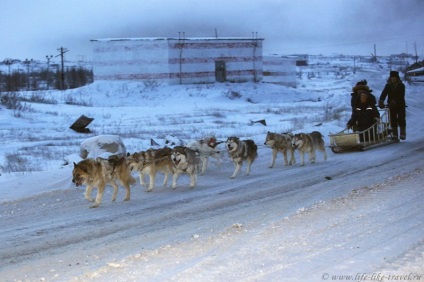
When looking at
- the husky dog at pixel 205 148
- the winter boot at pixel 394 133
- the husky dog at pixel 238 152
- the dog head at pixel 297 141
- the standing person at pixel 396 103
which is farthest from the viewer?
the standing person at pixel 396 103

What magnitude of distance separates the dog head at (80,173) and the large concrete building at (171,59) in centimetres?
4436

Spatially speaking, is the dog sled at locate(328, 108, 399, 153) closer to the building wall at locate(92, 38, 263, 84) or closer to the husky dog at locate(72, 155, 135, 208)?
the husky dog at locate(72, 155, 135, 208)

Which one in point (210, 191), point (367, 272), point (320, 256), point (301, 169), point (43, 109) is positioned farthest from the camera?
point (43, 109)

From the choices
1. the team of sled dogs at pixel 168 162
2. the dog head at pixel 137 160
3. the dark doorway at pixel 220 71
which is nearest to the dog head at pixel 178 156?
the team of sled dogs at pixel 168 162

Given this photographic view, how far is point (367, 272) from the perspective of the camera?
4.64m

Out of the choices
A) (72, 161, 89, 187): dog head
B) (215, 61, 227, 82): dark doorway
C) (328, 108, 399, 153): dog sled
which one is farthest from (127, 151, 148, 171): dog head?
(215, 61, 227, 82): dark doorway

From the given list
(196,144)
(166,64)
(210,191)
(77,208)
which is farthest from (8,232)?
(166,64)

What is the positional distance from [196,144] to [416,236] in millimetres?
7382

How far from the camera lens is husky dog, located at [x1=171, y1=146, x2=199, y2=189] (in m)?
10.6

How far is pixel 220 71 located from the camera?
56.0 meters

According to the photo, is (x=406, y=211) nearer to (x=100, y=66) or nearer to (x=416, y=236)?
(x=416, y=236)

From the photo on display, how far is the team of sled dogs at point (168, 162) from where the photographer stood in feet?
30.1

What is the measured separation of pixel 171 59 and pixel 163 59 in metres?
0.74

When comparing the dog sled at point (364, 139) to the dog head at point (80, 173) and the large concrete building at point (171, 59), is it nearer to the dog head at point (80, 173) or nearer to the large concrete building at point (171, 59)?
the dog head at point (80, 173)
